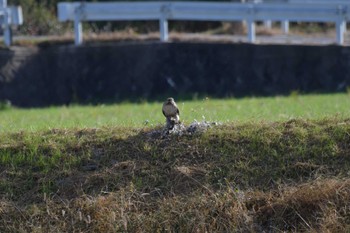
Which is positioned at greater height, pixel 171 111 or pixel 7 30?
pixel 7 30

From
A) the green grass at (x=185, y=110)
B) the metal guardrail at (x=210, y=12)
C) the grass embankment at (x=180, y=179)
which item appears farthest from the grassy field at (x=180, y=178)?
the metal guardrail at (x=210, y=12)

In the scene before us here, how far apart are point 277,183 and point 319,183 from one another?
1.33 ft

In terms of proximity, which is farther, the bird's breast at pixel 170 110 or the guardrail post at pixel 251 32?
the guardrail post at pixel 251 32

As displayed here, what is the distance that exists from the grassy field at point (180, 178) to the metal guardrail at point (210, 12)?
352 inches

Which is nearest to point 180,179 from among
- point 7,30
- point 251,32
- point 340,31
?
point 251,32

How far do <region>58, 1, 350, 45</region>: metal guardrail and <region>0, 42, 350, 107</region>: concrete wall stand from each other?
0.53m

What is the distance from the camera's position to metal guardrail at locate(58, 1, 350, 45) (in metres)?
19.2

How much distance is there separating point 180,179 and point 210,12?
35.0 ft

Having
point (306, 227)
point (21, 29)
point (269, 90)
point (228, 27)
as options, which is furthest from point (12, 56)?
point (306, 227)

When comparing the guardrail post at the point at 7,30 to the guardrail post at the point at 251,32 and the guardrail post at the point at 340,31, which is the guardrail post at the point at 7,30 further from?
the guardrail post at the point at 340,31

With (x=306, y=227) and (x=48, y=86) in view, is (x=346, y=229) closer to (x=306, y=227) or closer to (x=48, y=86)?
(x=306, y=227)

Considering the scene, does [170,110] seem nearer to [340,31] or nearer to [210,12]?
[340,31]

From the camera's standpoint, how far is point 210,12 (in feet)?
64.8

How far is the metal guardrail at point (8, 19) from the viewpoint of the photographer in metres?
19.5
